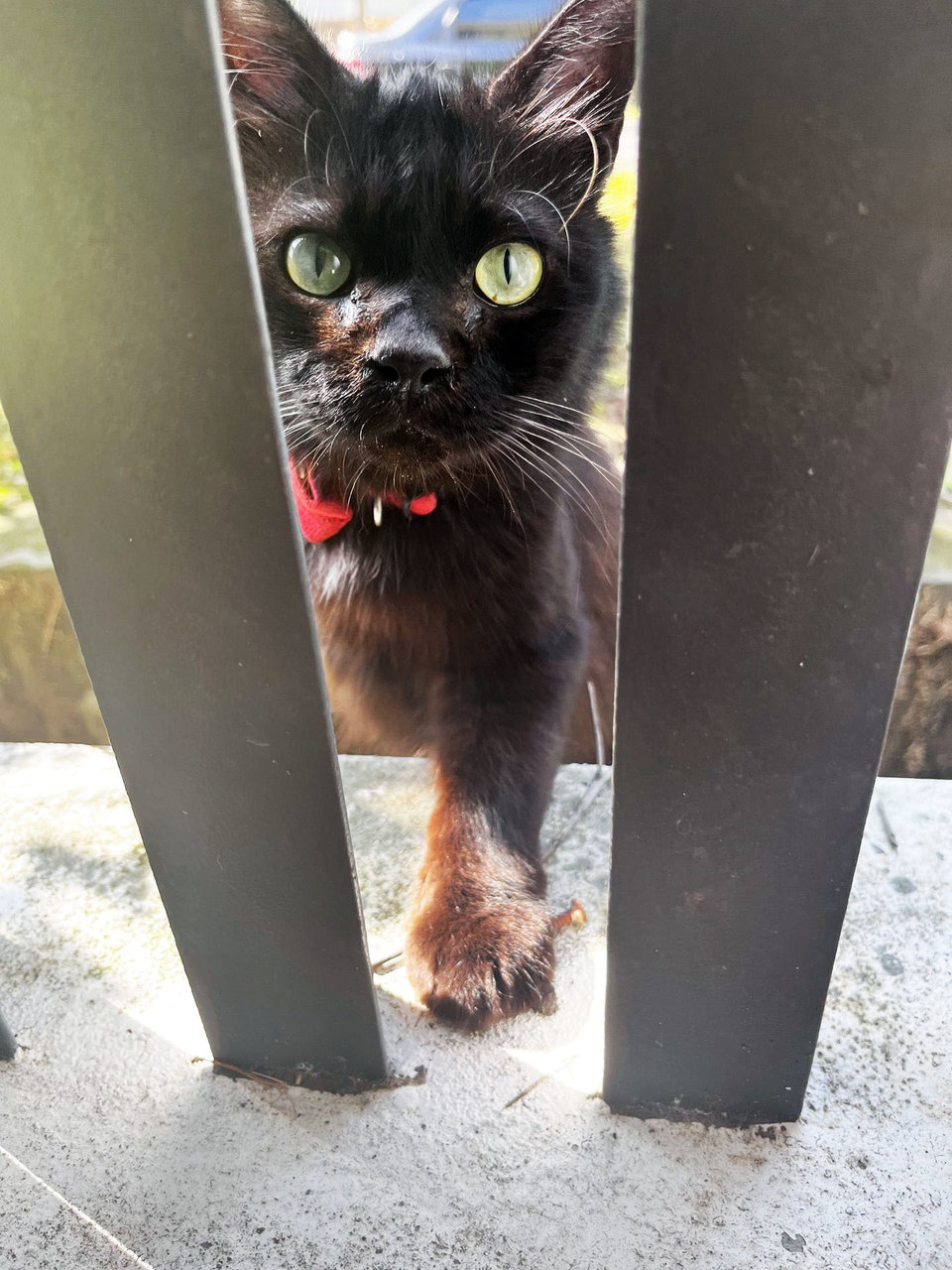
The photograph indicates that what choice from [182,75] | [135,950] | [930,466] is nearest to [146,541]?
[182,75]

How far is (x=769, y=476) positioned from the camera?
0.57 m

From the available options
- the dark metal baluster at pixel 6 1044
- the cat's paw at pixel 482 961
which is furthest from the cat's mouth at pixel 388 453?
the dark metal baluster at pixel 6 1044

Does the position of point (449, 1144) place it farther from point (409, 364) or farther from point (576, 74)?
point (576, 74)

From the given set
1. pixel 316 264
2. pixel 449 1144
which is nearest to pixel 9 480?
pixel 316 264

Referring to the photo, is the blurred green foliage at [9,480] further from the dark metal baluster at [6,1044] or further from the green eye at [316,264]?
the dark metal baluster at [6,1044]

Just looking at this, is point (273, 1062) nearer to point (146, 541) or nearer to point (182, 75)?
point (146, 541)

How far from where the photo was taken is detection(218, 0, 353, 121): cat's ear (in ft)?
3.04

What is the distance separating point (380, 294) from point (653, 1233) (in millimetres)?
929

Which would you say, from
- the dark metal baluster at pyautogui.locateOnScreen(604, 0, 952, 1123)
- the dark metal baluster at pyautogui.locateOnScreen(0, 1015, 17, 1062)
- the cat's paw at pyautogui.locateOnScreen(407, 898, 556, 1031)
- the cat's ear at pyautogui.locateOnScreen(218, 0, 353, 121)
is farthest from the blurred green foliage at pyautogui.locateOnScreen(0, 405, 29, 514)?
the dark metal baluster at pyautogui.locateOnScreen(604, 0, 952, 1123)

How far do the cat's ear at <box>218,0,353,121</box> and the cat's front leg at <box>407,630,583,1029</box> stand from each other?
2.38 feet

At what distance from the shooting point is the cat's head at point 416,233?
932 millimetres

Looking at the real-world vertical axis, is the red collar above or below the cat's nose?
below

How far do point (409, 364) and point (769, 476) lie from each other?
17.0 inches

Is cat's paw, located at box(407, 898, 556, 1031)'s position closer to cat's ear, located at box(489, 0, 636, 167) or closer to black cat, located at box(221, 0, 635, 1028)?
black cat, located at box(221, 0, 635, 1028)
